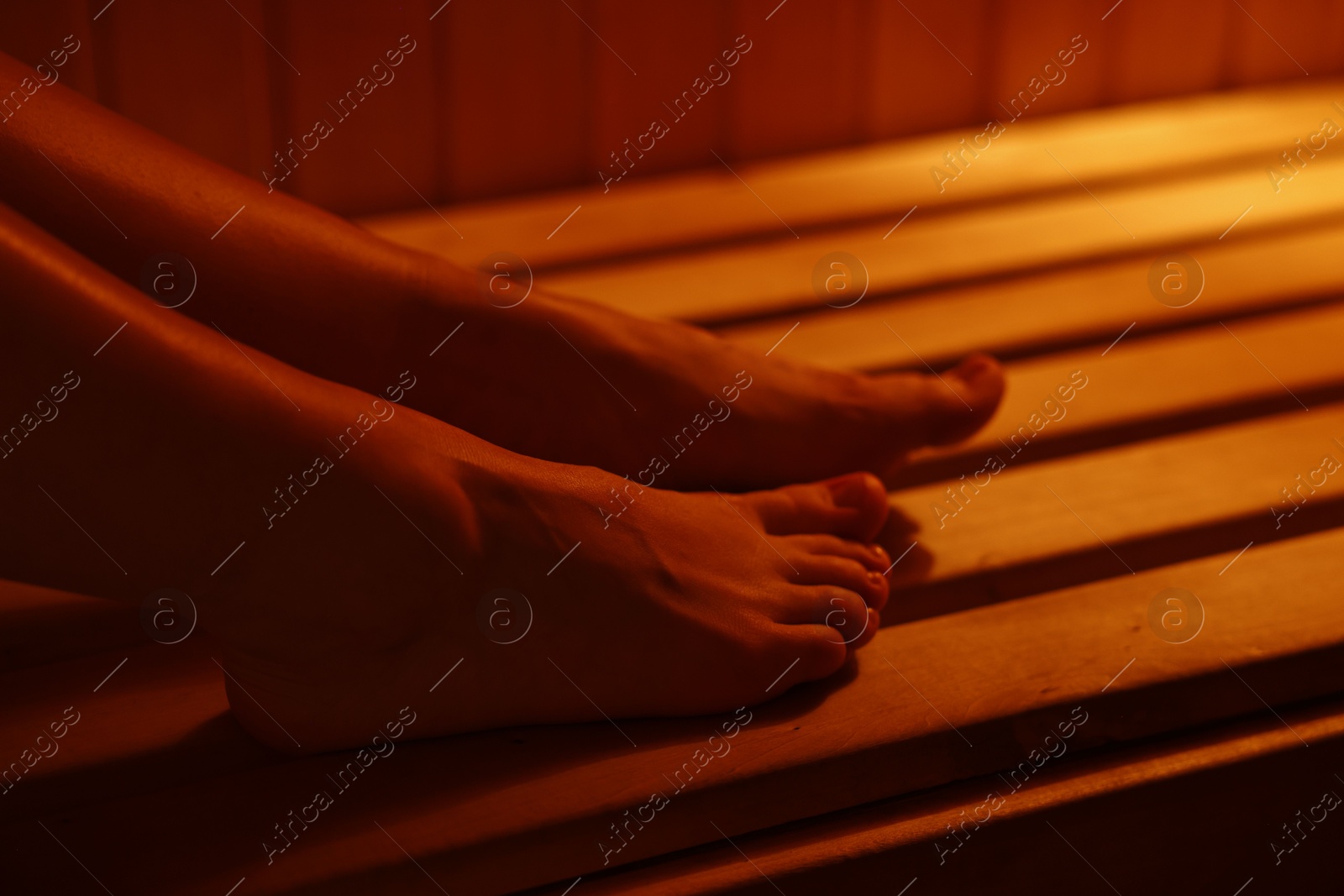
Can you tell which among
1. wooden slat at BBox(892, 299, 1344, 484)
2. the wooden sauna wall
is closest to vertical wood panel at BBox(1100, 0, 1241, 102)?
the wooden sauna wall

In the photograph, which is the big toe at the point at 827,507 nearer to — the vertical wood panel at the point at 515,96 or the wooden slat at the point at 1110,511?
the wooden slat at the point at 1110,511

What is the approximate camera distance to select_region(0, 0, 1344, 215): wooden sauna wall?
1708mm

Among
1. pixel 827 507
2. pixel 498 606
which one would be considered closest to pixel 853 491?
pixel 827 507

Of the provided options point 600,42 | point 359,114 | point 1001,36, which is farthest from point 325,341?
point 1001,36

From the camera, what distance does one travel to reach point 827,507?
3.60 ft

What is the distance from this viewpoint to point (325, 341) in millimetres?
1015

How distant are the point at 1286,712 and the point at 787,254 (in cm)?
93

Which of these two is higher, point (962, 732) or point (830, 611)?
point (830, 611)

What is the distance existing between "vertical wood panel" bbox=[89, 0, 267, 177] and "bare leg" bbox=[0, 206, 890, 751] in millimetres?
1017

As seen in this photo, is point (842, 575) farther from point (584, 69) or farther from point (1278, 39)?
point (1278, 39)

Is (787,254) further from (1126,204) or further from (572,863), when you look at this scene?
(572,863)

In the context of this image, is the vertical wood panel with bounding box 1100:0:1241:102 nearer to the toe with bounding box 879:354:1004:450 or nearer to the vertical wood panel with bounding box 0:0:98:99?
the toe with bounding box 879:354:1004:450

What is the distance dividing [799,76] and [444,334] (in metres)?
1.20

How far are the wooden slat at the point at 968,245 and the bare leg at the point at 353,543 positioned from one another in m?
0.62
